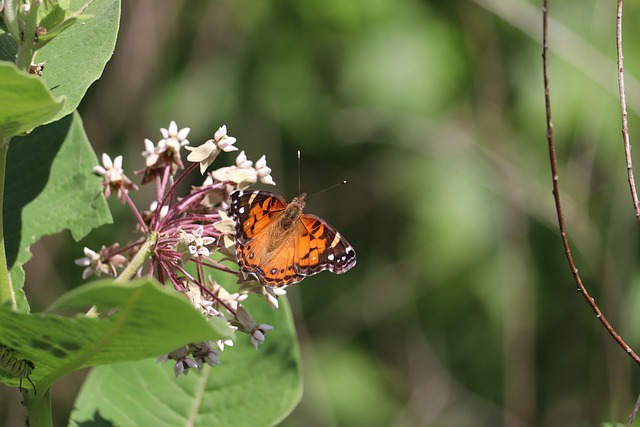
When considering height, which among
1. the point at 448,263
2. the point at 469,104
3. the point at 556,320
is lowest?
the point at 556,320

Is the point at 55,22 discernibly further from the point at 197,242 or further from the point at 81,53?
the point at 197,242

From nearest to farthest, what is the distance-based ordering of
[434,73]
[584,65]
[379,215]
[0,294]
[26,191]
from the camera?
[0,294] < [26,191] < [584,65] < [434,73] < [379,215]

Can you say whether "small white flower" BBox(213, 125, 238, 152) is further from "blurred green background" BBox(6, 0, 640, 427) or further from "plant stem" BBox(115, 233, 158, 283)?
"blurred green background" BBox(6, 0, 640, 427)

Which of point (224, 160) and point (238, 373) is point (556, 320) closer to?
point (224, 160)

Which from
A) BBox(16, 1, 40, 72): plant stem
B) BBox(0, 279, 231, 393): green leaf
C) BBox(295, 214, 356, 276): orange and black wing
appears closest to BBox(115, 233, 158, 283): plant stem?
BBox(0, 279, 231, 393): green leaf

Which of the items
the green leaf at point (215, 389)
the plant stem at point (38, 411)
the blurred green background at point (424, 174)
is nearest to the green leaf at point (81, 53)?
the plant stem at point (38, 411)

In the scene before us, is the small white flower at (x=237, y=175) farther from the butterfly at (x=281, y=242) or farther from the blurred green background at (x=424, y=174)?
the blurred green background at (x=424, y=174)

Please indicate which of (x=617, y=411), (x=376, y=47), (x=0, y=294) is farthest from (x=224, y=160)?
(x=0, y=294)
